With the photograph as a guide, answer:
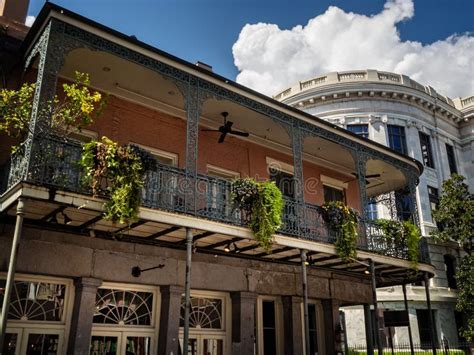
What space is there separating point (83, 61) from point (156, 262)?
474 cm

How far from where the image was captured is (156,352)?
1046cm

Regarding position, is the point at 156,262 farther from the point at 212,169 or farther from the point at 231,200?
the point at 212,169

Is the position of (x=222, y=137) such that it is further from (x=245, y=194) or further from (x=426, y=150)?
(x=426, y=150)

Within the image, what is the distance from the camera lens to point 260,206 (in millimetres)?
9938

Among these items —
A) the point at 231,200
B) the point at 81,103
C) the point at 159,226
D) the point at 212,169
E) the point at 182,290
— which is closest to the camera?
the point at 81,103

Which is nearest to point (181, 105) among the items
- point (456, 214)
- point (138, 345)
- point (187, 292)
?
point (187, 292)

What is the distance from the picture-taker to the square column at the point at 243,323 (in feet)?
38.3

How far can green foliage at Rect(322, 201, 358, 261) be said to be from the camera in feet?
37.6

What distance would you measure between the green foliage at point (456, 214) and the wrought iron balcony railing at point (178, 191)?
1299 centimetres

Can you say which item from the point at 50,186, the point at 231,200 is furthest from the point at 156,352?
the point at 50,186

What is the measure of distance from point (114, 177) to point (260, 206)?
3272 mm

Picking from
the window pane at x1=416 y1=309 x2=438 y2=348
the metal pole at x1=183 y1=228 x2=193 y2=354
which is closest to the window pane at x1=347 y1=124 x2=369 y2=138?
the window pane at x1=416 y1=309 x2=438 y2=348

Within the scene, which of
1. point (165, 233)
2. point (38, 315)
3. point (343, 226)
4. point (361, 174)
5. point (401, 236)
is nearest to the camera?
point (38, 315)

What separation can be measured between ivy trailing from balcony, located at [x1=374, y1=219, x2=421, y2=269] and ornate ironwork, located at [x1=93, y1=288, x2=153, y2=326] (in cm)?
673
